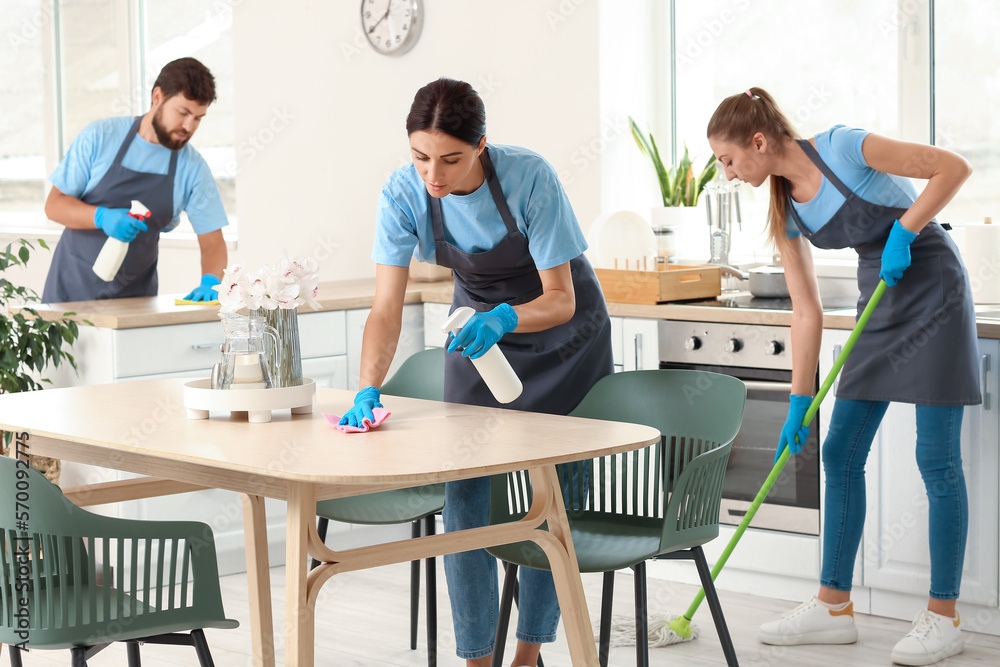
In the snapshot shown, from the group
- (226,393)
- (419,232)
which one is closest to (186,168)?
(419,232)

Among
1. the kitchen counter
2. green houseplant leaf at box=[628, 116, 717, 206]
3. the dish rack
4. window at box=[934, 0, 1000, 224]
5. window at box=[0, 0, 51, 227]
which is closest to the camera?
the kitchen counter

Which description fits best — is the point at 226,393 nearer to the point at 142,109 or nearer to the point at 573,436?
the point at 573,436

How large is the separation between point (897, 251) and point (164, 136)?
2360 mm

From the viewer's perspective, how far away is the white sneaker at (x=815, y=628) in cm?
314

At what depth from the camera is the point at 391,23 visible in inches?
191

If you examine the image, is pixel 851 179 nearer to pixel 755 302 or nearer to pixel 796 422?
pixel 796 422

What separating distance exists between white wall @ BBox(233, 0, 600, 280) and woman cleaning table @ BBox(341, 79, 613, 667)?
170cm

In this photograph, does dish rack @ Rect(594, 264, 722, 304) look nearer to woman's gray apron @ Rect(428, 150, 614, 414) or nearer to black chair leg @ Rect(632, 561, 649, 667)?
woman's gray apron @ Rect(428, 150, 614, 414)

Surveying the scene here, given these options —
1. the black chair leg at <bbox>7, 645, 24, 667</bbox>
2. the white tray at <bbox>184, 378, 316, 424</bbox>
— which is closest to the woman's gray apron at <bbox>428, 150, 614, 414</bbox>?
the white tray at <bbox>184, 378, 316, 424</bbox>

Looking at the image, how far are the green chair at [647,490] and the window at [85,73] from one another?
3.73m

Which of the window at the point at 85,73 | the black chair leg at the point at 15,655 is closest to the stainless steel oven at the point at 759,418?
the black chair leg at the point at 15,655

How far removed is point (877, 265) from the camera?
2.98 m

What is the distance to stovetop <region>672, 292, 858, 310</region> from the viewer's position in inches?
140

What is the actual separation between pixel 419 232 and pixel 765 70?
2060 millimetres
